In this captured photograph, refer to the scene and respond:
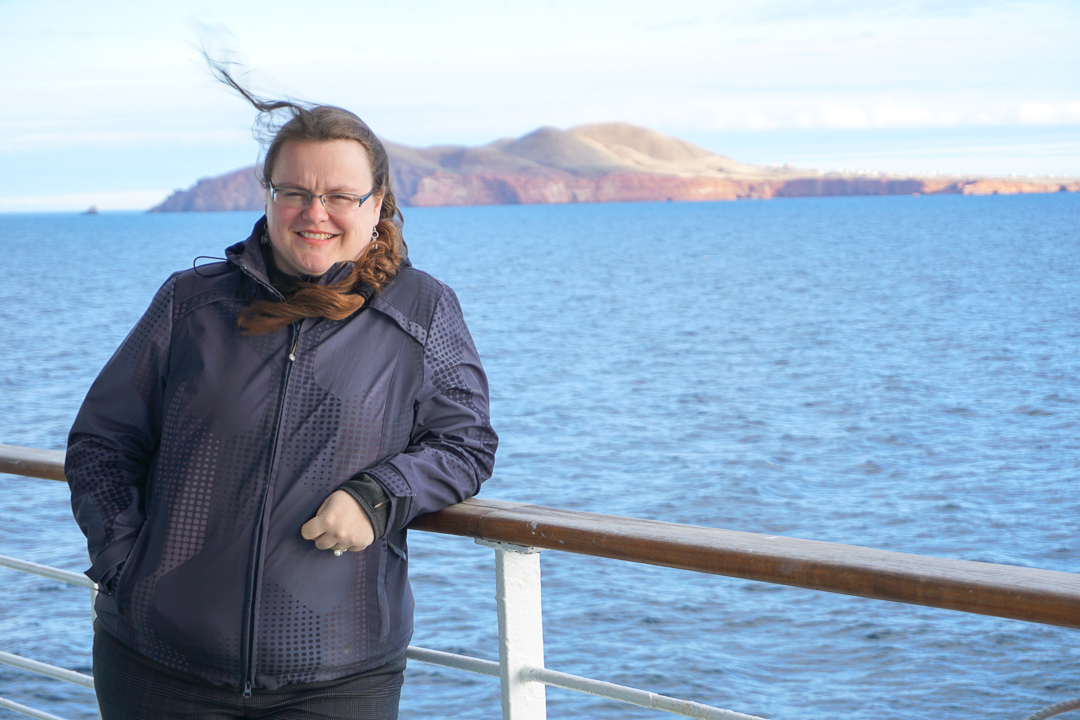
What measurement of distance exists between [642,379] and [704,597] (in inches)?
495

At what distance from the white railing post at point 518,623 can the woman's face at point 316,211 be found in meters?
0.59

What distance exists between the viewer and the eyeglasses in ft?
5.88

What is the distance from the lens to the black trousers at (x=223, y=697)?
165 centimetres

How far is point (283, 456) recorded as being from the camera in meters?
1.66

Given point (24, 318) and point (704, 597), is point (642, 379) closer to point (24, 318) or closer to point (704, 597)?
point (704, 597)

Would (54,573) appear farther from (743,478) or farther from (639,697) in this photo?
(743,478)

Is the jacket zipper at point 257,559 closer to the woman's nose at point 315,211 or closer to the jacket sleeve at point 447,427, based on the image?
the jacket sleeve at point 447,427

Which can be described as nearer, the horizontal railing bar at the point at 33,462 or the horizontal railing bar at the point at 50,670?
the horizontal railing bar at the point at 33,462

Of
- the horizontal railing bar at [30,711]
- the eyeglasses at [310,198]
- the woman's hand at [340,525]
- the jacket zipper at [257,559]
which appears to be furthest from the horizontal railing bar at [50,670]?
the eyeglasses at [310,198]

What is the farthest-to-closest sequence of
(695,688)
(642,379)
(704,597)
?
(642,379) < (704,597) < (695,688)

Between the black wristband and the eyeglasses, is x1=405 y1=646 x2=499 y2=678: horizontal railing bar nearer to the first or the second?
the black wristband

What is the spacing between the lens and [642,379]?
2288 centimetres

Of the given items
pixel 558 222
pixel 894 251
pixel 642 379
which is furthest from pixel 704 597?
pixel 558 222

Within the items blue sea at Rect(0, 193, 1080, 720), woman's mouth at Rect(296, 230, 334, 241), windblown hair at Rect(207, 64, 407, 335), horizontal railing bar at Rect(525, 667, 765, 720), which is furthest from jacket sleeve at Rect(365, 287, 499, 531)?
blue sea at Rect(0, 193, 1080, 720)
